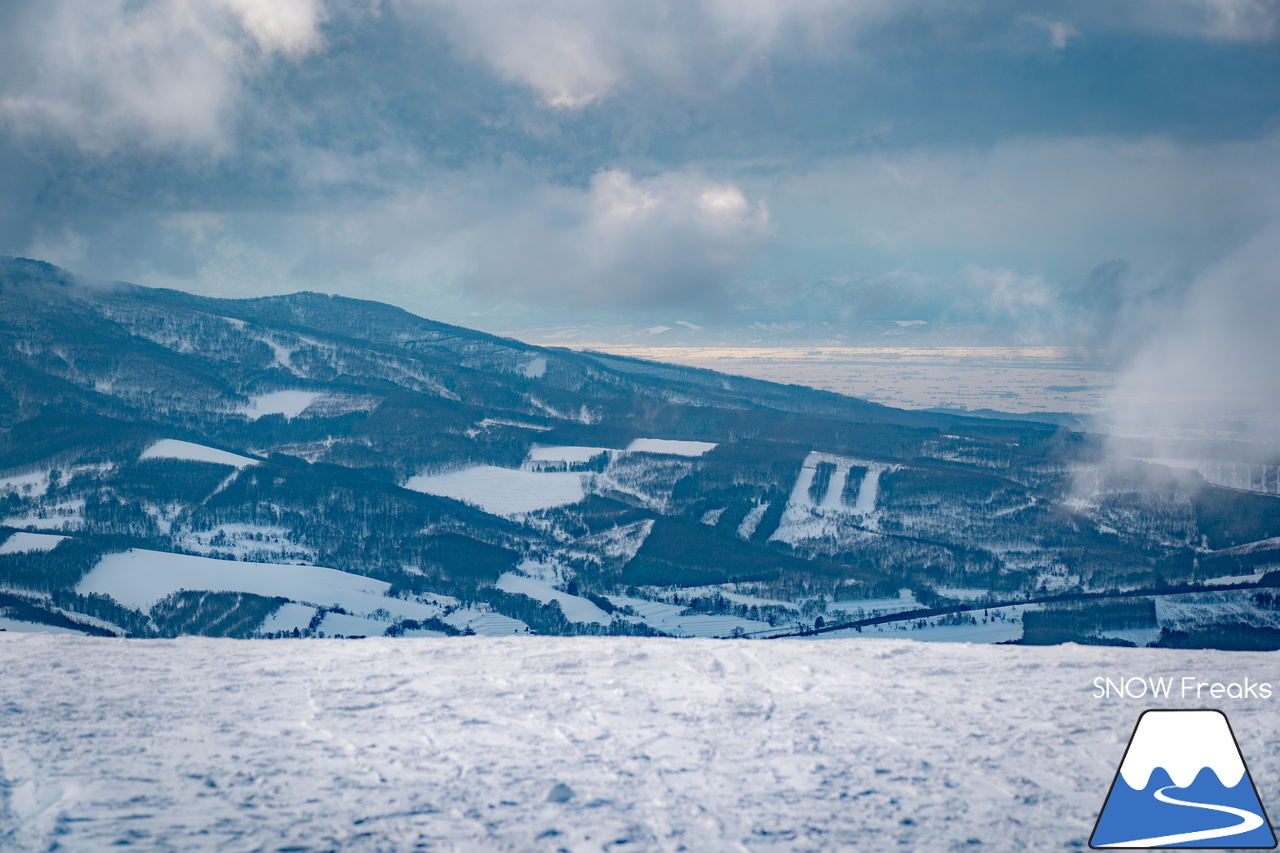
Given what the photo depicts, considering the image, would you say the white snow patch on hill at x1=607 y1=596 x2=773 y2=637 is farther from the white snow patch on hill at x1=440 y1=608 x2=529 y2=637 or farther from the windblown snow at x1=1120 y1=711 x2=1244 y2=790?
the windblown snow at x1=1120 y1=711 x2=1244 y2=790

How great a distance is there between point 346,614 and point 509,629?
33.4 metres

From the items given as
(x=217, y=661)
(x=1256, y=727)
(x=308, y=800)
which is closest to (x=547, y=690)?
(x=308, y=800)

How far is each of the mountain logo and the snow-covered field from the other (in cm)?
55

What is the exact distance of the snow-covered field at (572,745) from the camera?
16828mm

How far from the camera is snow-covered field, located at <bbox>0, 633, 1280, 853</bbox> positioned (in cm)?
1683

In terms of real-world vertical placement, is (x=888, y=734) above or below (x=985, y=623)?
above

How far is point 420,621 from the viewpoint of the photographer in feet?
612

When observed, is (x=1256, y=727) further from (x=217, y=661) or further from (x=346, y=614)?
(x=346, y=614)

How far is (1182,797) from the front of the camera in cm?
1761

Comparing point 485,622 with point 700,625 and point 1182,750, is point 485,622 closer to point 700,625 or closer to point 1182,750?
point 700,625

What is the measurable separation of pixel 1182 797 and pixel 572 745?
1181 centimetres

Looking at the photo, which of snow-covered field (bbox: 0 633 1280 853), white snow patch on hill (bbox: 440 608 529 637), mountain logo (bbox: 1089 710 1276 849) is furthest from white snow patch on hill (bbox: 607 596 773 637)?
mountain logo (bbox: 1089 710 1276 849)

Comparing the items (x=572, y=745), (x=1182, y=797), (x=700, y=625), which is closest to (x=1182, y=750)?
(x=1182, y=797)

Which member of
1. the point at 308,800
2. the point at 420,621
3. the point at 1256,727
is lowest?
the point at 420,621
